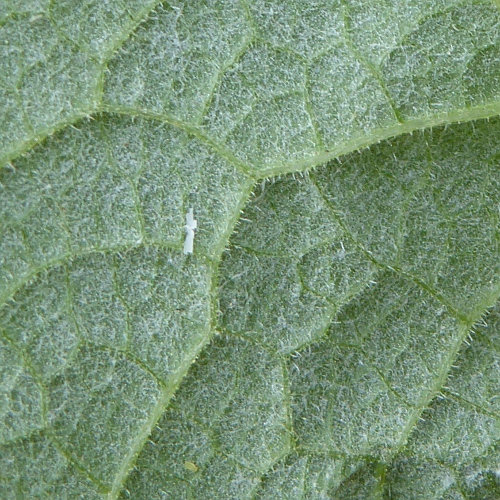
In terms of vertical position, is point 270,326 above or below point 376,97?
below

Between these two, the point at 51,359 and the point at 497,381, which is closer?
the point at 51,359

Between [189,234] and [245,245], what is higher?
[189,234]

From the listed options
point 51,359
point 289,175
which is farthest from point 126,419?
point 289,175

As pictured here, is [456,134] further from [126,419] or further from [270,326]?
[126,419]

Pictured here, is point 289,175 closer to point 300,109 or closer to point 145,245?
point 300,109

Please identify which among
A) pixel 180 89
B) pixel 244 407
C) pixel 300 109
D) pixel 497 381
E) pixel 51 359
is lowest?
pixel 497 381

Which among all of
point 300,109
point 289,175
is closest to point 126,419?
point 289,175
